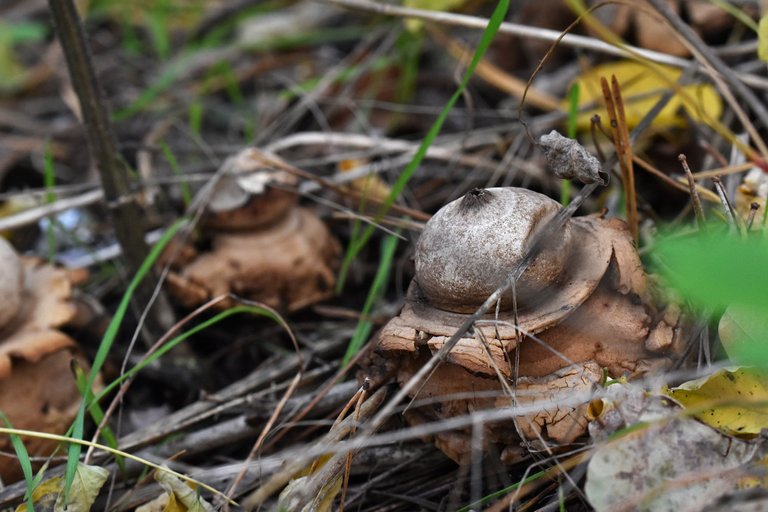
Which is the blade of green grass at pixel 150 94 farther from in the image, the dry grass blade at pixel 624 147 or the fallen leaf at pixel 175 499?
the dry grass blade at pixel 624 147

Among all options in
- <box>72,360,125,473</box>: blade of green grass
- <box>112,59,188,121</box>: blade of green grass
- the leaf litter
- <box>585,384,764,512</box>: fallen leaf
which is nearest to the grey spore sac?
the leaf litter

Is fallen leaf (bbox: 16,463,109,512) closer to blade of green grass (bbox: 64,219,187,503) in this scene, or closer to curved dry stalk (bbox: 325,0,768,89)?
blade of green grass (bbox: 64,219,187,503)

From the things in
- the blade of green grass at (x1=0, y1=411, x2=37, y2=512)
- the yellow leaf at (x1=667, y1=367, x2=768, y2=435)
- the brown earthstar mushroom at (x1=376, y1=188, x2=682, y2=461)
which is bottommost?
the blade of green grass at (x1=0, y1=411, x2=37, y2=512)

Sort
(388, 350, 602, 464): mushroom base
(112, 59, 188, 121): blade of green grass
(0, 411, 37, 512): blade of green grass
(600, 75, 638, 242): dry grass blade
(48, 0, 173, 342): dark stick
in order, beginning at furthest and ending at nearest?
(112, 59, 188, 121): blade of green grass
(48, 0, 173, 342): dark stick
(600, 75, 638, 242): dry grass blade
(0, 411, 37, 512): blade of green grass
(388, 350, 602, 464): mushroom base

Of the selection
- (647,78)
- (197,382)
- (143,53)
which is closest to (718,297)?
(197,382)

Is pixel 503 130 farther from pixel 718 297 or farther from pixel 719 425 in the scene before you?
pixel 718 297

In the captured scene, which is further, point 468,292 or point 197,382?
point 197,382

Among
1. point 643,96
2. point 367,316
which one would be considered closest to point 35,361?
point 367,316
